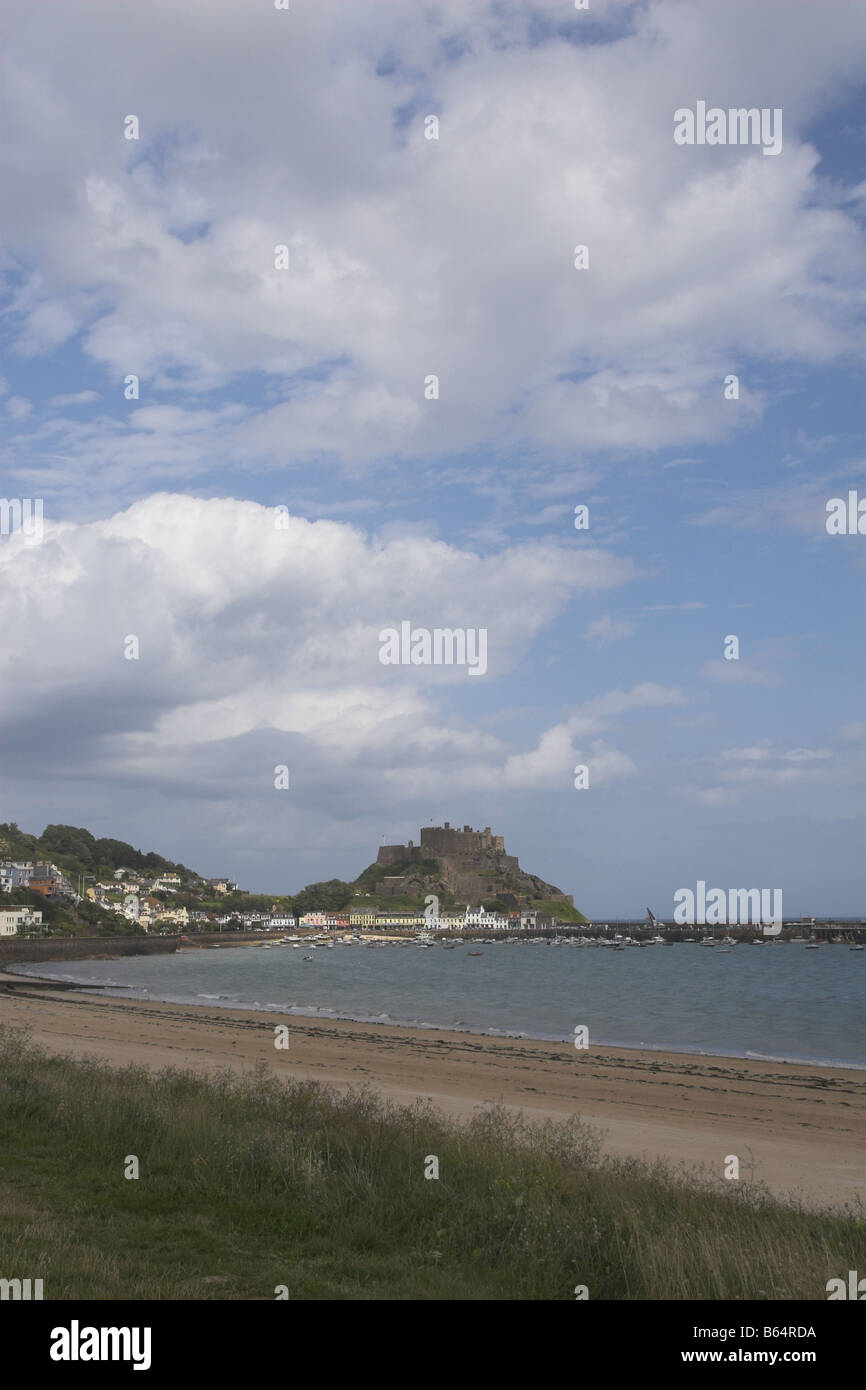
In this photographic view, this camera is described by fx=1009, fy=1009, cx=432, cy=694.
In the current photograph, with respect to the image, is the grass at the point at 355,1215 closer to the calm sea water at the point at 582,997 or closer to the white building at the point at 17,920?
the calm sea water at the point at 582,997

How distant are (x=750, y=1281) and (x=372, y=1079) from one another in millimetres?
19955

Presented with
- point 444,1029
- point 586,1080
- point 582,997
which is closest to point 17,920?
point 582,997

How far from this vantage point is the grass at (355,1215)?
7.45m

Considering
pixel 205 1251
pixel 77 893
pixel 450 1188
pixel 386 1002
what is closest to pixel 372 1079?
pixel 450 1188

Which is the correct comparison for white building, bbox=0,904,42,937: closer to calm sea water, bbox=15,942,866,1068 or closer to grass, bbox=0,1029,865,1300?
calm sea water, bbox=15,942,866,1068

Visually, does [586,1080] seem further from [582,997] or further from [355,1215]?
[582,997]

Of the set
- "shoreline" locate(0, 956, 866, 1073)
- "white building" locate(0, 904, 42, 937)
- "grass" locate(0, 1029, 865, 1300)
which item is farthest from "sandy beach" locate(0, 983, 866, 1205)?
"white building" locate(0, 904, 42, 937)

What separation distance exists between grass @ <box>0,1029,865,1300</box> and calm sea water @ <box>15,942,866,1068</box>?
26.0 m

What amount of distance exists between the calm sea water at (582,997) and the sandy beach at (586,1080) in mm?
5566

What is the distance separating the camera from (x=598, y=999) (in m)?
61.4
